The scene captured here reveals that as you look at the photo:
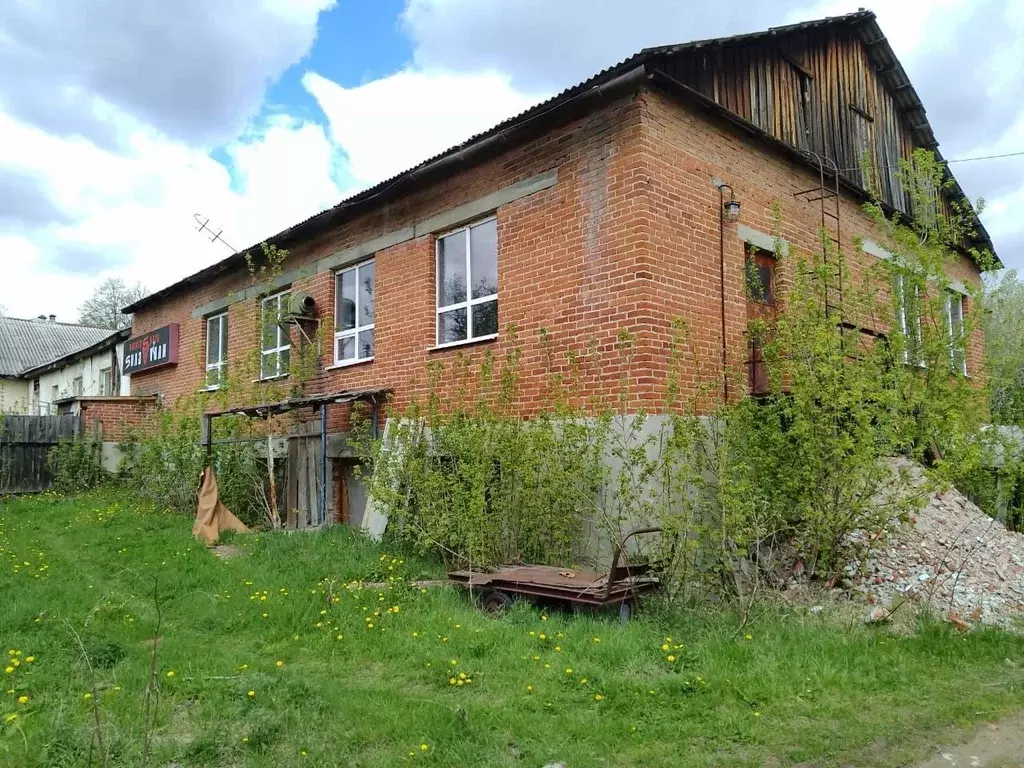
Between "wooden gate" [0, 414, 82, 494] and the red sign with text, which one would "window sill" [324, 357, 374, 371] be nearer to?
the red sign with text

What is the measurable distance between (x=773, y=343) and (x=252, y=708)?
544 cm

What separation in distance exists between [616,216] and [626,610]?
13.2 ft

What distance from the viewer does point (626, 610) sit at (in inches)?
248

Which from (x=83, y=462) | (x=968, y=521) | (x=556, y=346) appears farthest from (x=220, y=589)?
(x=83, y=462)

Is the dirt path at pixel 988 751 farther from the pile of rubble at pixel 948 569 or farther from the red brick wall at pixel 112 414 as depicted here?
the red brick wall at pixel 112 414

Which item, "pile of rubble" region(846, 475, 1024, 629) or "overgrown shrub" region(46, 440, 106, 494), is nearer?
"pile of rubble" region(846, 475, 1024, 629)

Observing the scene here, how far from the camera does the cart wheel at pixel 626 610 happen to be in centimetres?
623

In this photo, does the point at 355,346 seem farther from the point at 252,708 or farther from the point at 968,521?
the point at 968,521

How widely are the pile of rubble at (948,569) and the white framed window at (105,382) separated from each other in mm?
20706

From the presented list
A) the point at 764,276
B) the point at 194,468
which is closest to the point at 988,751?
the point at 764,276

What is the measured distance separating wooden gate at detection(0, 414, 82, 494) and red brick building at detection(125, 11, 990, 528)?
7112 mm

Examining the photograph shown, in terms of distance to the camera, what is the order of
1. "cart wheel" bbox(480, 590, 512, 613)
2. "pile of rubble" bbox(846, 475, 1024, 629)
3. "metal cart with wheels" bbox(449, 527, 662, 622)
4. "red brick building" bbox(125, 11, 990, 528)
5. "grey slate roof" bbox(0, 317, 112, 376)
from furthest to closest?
1. "grey slate roof" bbox(0, 317, 112, 376)
2. "red brick building" bbox(125, 11, 990, 528)
3. "pile of rubble" bbox(846, 475, 1024, 629)
4. "cart wheel" bbox(480, 590, 512, 613)
5. "metal cart with wheels" bbox(449, 527, 662, 622)

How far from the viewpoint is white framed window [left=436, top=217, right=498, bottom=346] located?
9547mm

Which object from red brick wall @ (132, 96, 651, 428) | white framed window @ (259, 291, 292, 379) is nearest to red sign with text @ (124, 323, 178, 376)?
white framed window @ (259, 291, 292, 379)
